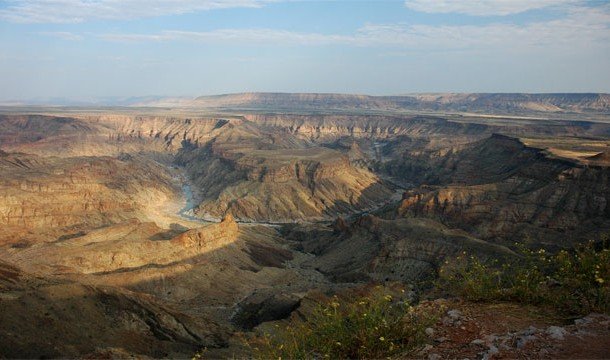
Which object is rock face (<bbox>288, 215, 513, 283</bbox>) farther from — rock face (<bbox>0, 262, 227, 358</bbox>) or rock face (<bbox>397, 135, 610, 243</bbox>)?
rock face (<bbox>0, 262, 227, 358</bbox>)

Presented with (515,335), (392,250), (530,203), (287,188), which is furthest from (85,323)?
(287,188)

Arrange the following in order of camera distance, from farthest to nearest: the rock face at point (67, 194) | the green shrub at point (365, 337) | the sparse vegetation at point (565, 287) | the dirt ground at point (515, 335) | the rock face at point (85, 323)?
1. the rock face at point (67, 194)
2. the rock face at point (85, 323)
3. the sparse vegetation at point (565, 287)
4. the green shrub at point (365, 337)
5. the dirt ground at point (515, 335)

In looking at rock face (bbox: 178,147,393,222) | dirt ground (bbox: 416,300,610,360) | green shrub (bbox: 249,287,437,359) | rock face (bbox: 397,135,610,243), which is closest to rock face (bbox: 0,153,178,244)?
rock face (bbox: 178,147,393,222)

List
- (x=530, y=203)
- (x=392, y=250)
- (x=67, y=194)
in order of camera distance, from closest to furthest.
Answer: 1. (x=392, y=250)
2. (x=530, y=203)
3. (x=67, y=194)

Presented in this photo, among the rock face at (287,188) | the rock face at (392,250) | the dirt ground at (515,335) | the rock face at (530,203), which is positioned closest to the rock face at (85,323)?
the dirt ground at (515,335)

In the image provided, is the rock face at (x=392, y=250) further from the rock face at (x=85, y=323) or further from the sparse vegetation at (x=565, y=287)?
the sparse vegetation at (x=565, y=287)

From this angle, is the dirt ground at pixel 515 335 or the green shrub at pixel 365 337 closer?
the dirt ground at pixel 515 335

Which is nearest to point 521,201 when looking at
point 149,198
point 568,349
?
point 568,349

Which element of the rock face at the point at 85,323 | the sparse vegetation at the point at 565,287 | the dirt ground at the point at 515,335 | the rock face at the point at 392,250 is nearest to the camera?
the dirt ground at the point at 515,335

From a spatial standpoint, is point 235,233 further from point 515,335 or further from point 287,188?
point 515,335

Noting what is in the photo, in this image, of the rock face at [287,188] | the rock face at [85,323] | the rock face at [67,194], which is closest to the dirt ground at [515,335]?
the rock face at [85,323]

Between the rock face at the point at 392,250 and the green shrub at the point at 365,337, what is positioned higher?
the green shrub at the point at 365,337
